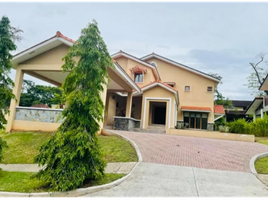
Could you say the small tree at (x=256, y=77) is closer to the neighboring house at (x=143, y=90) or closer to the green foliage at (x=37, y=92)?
the neighboring house at (x=143, y=90)

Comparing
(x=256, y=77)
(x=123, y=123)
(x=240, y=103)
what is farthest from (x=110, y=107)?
(x=240, y=103)

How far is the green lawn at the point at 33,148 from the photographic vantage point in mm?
7789

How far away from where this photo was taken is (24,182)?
541 centimetres

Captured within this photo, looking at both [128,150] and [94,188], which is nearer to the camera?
[94,188]

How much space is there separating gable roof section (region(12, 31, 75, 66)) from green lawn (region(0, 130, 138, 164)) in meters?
4.54

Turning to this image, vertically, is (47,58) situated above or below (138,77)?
below

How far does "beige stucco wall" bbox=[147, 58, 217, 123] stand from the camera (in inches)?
894

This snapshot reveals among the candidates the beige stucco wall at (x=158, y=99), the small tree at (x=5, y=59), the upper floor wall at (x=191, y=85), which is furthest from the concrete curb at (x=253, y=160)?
the upper floor wall at (x=191, y=85)

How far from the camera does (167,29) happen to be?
642 centimetres

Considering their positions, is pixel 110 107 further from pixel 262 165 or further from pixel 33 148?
pixel 262 165

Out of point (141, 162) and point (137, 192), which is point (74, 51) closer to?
point (137, 192)

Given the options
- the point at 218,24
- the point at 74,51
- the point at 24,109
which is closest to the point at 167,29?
the point at 218,24

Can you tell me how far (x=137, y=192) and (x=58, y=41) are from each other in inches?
372

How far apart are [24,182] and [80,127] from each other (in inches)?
93.2
